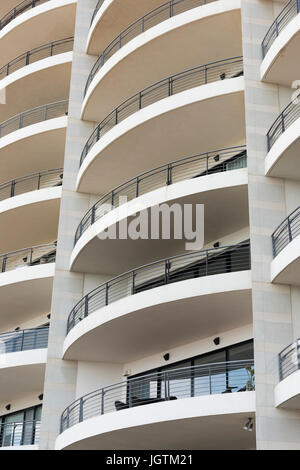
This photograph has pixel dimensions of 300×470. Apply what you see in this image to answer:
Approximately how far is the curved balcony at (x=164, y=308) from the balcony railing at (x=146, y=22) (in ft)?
27.5

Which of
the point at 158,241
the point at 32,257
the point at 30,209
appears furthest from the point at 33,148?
the point at 158,241

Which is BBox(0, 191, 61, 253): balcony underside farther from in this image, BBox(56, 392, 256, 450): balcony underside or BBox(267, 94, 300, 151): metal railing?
BBox(267, 94, 300, 151): metal railing

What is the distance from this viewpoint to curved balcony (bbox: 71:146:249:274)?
65.8ft

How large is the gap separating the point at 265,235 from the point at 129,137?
6392mm

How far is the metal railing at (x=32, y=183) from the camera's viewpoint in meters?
29.1

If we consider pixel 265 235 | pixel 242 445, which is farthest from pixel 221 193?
pixel 242 445

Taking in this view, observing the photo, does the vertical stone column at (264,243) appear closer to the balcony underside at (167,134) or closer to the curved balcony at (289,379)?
the curved balcony at (289,379)

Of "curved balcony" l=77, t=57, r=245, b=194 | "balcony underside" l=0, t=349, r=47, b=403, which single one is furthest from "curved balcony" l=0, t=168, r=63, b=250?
"balcony underside" l=0, t=349, r=47, b=403

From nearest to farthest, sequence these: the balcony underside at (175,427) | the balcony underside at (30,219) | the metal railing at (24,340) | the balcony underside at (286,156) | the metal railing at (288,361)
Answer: the metal railing at (288,361) < the balcony underside at (175,427) < the balcony underside at (286,156) < the metal railing at (24,340) < the balcony underside at (30,219)

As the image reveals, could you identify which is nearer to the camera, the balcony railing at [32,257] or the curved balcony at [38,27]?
the balcony railing at [32,257]

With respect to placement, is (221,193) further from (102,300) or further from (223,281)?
(102,300)

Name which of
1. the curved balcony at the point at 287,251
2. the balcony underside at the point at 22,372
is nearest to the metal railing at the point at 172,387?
the balcony underside at the point at 22,372

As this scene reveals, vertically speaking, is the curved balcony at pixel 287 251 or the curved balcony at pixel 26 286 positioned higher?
the curved balcony at pixel 26 286

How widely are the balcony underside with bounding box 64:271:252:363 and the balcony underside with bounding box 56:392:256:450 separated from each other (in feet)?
8.63
